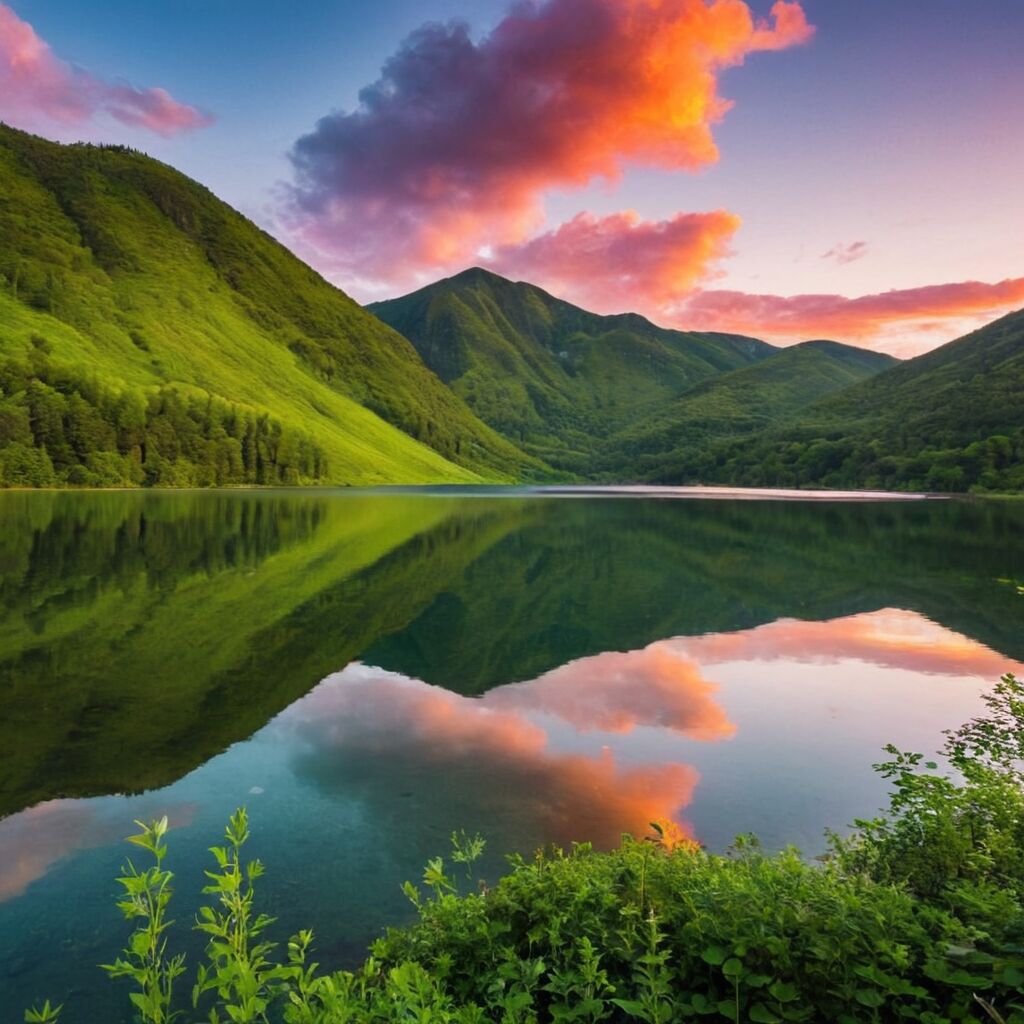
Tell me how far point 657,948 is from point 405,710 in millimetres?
14971

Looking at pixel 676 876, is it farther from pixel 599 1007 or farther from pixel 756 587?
pixel 756 587

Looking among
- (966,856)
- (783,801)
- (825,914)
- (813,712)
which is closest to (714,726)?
(813,712)

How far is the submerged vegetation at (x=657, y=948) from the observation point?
5.60 meters

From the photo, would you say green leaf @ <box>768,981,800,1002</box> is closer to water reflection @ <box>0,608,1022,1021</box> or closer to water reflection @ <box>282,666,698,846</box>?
water reflection @ <box>0,608,1022,1021</box>

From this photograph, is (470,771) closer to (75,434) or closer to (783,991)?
(783,991)

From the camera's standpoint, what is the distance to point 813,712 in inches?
876

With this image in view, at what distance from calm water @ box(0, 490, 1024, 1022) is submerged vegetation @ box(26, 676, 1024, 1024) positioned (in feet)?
8.58

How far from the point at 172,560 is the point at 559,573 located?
29137 millimetres

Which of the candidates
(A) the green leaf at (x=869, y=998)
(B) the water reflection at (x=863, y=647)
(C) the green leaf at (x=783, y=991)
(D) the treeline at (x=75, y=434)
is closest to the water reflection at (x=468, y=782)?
(B) the water reflection at (x=863, y=647)

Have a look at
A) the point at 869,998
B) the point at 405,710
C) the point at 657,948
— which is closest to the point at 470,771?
the point at 405,710

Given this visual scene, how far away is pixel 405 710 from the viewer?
70.9ft

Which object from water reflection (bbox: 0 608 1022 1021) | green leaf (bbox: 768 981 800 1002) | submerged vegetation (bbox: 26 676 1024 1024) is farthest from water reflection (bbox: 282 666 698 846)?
green leaf (bbox: 768 981 800 1002)

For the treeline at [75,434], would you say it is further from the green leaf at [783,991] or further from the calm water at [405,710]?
the green leaf at [783,991]

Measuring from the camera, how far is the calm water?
12.4 meters
